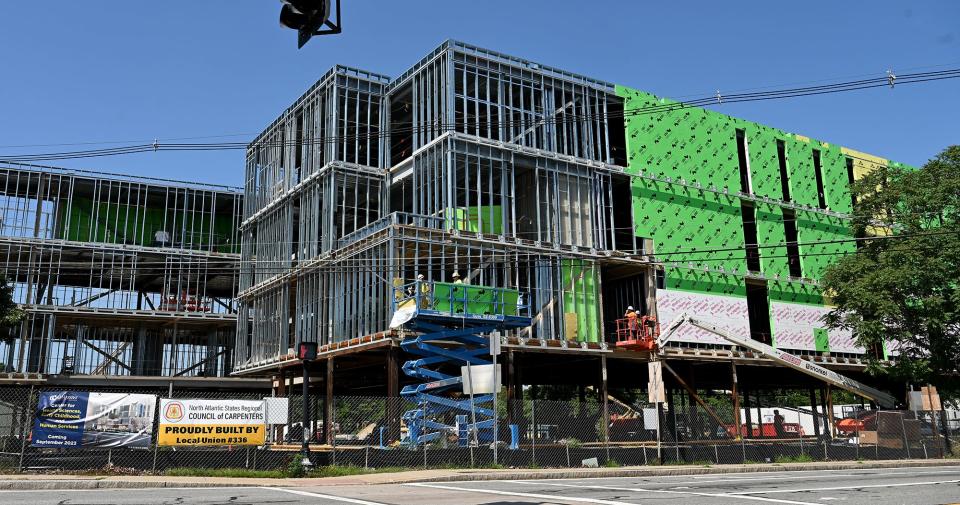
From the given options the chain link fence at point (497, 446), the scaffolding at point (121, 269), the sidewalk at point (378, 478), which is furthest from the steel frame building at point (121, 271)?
the sidewalk at point (378, 478)

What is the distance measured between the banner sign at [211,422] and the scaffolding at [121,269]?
30242mm

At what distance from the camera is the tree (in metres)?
36.6

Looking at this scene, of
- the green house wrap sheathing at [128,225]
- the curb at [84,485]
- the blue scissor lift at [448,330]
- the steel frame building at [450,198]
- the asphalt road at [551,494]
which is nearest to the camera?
the asphalt road at [551,494]

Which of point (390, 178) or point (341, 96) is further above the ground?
point (341, 96)

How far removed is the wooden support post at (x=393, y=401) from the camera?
24.7 meters

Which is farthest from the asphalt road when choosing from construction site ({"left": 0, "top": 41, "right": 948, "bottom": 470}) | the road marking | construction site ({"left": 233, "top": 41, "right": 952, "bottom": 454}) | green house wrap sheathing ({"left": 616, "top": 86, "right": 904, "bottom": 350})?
green house wrap sheathing ({"left": 616, "top": 86, "right": 904, "bottom": 350})

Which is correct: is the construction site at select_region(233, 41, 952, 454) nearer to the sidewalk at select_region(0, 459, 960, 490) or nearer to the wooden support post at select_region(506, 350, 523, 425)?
the wooden support post at select_region(506, 350, 523, 425)

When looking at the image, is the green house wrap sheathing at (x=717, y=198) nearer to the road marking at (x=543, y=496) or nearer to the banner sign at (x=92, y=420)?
the road marking at (x=543, y=496)

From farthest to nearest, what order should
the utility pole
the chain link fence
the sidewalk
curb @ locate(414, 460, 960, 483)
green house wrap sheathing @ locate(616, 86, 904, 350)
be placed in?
green house wrap sheathing @ locate(616, 86, 904, 350) < curb @ locate(414, 460, 960, 483) < the utility pole < the chain link fence < the sidewalk

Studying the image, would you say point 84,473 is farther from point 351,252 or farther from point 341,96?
point 341,96

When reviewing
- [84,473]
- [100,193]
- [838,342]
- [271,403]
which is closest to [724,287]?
[838,342]

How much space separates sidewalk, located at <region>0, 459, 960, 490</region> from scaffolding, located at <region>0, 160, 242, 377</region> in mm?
32507

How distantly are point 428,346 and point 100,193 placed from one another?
106 ft

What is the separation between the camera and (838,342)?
44750 millimetres
